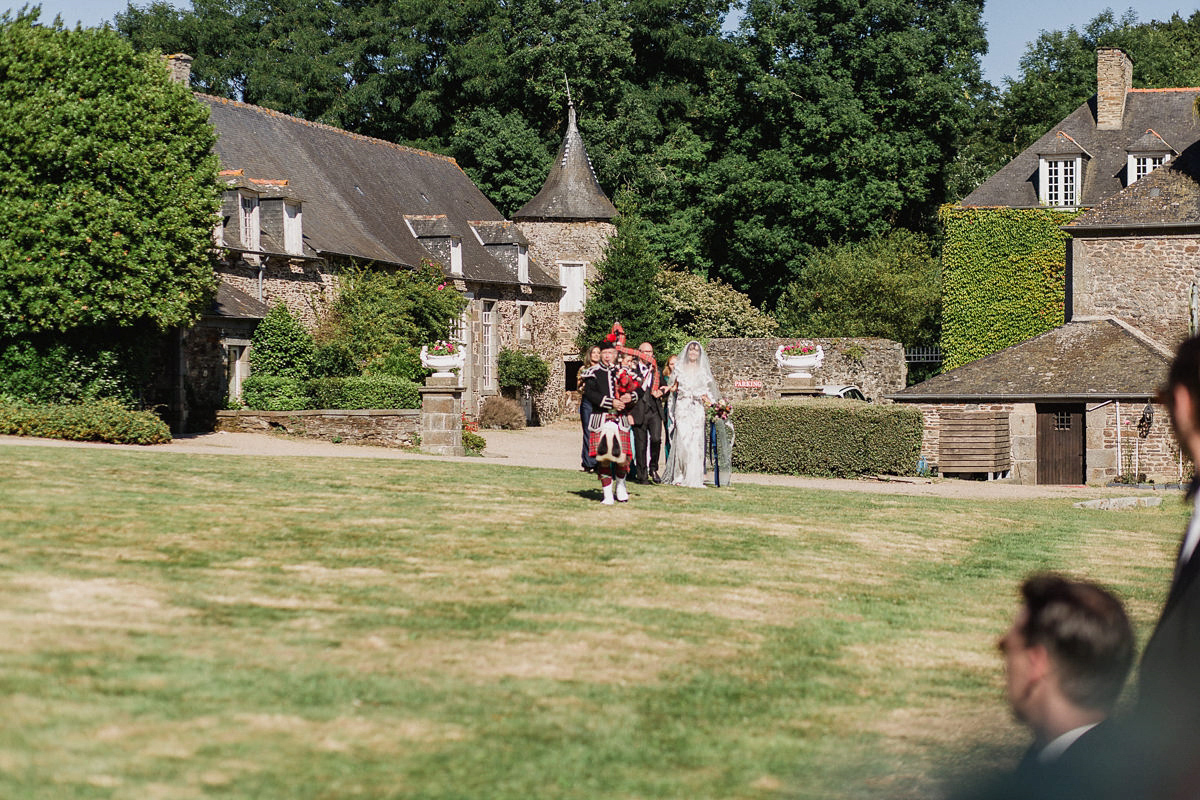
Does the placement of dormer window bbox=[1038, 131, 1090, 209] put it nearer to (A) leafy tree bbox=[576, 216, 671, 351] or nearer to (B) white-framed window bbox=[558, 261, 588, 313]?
(A) leafy tree bbox=[576, 216, 671, 351]

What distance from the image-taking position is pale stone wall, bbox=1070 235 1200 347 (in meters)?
30.6

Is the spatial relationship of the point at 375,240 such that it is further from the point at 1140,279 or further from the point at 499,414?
the point at 1140,279

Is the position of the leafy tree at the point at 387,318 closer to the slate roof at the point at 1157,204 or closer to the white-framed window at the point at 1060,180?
the slate roof at the point at 1157,204

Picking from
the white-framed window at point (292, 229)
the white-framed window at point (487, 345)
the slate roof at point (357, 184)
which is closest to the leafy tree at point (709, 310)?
the slate roof at point (357, 184)

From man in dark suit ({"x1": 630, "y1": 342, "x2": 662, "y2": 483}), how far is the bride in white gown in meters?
0.24

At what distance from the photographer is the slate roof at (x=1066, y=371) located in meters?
27.5

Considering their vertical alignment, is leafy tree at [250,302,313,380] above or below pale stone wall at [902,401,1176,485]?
above

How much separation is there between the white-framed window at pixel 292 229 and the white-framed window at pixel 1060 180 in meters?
20.7

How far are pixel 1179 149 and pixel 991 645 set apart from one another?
32457 mm

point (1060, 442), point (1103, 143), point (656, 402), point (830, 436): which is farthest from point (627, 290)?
point (656, 402)

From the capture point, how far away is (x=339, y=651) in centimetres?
639

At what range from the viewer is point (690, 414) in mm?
17141

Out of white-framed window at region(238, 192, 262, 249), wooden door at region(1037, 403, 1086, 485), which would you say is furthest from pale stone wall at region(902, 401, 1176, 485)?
white-framed window at region(238, 192, 262, 249)

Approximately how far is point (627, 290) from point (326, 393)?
15258mm
